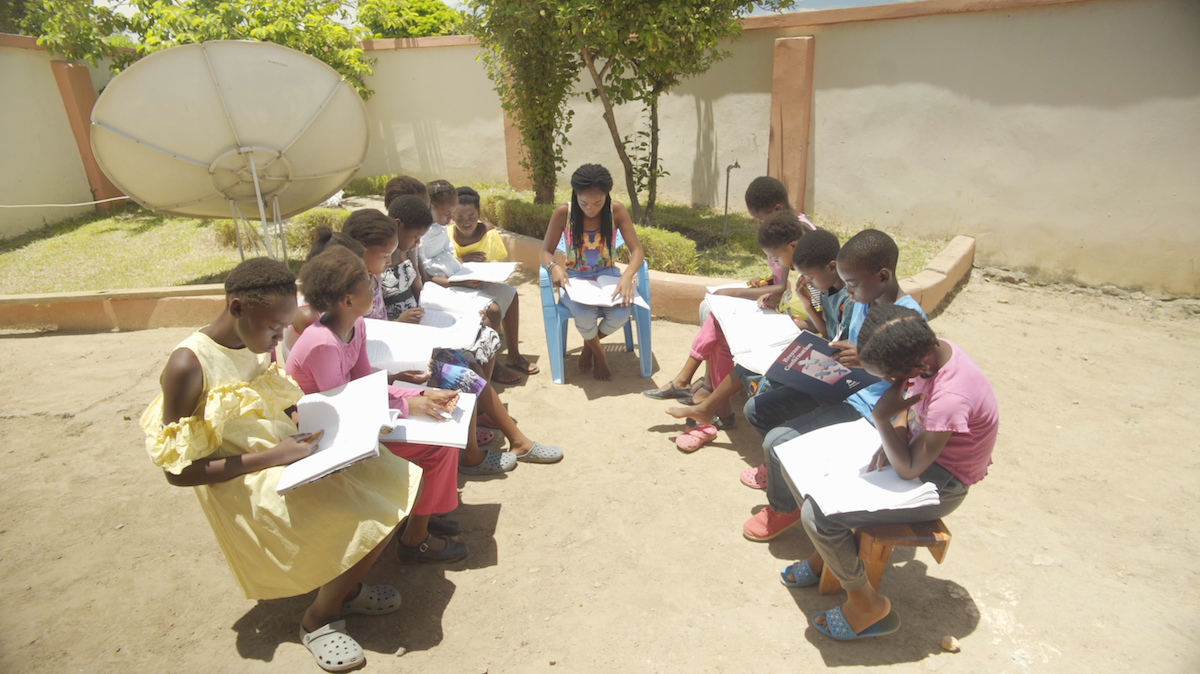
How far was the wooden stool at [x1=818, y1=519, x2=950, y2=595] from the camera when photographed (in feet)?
7.11

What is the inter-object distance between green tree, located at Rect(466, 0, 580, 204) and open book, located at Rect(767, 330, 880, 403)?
4321 mm

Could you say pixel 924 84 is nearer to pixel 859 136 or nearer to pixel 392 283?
pixel 859 136

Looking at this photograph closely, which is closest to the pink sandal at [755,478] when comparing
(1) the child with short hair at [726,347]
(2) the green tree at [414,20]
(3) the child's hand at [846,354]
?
(1) the child with short hair at [726,347]

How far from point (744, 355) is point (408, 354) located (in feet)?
5.46

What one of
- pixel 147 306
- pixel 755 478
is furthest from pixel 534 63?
pixel 755 478

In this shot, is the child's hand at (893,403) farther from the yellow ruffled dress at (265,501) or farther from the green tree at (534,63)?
the green tree at (534,63)

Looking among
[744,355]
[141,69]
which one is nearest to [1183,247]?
[744,355]

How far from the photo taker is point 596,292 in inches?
172

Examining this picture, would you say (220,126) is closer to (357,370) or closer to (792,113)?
(357,370)

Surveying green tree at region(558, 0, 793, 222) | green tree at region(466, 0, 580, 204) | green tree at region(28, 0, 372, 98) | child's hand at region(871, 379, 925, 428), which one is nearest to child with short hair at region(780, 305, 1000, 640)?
child's hand at region(871, 379, 925, 428)

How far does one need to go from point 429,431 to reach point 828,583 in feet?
5.55

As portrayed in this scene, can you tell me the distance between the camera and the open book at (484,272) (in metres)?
4.40

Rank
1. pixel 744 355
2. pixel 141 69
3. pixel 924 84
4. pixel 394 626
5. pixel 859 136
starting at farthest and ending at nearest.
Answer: pixel 859 136 < pixel 924 84 < pixel 141 69 < pixel 744 355 < pixel 394 626

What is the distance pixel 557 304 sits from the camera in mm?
4488
